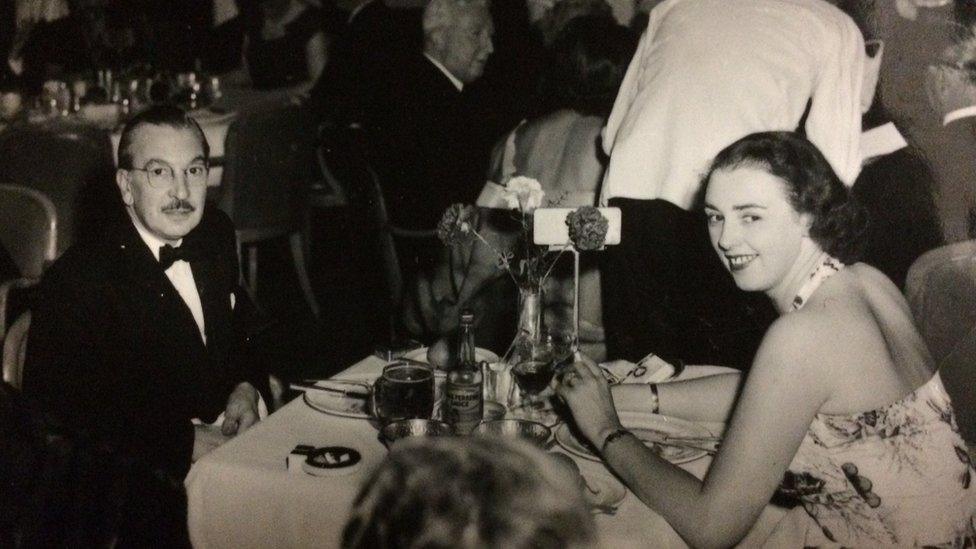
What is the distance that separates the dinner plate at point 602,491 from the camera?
1.43 metres

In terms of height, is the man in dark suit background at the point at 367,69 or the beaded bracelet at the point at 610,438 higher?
the man in dark suit background at the point at 367,69

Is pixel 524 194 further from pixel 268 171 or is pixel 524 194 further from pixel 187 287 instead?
pixel 268 171

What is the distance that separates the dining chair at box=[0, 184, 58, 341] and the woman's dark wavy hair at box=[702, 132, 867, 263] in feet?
6.57

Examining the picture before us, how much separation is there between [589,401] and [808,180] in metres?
0.56

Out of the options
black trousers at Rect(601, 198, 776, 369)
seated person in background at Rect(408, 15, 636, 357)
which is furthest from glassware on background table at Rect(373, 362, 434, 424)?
black trousers at Rect(601, 198, 776, 369)

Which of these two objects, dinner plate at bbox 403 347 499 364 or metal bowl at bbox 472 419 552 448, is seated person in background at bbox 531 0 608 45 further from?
metal bowl at bbox 472 419 552 448

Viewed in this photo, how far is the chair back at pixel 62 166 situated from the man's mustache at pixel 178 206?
1.56 meters

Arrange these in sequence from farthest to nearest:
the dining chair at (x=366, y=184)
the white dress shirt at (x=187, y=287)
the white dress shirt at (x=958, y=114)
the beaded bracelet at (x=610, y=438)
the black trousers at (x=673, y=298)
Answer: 1. the dining chair at (x=366, y=184)
2. the black trousers at (x=673, y=298)
3. the white dress shirt at (x=958, y=114)
4. the white dress shirt at (x=187, y=287)
5. the beaded bracelet at (x=610, y=438)

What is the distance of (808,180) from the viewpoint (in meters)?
1.69

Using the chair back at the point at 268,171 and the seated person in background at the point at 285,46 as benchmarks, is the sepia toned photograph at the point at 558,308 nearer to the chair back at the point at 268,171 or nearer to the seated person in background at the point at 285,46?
the chair back at the point at 268,171

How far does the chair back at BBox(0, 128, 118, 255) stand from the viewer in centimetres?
349

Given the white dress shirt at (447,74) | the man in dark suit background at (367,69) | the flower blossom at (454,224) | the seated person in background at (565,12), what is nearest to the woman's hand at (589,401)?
the flower blossom at (454,224)

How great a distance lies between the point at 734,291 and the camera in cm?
345

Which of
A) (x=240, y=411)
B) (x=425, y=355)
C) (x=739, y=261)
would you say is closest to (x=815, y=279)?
(x=739, y=261)
